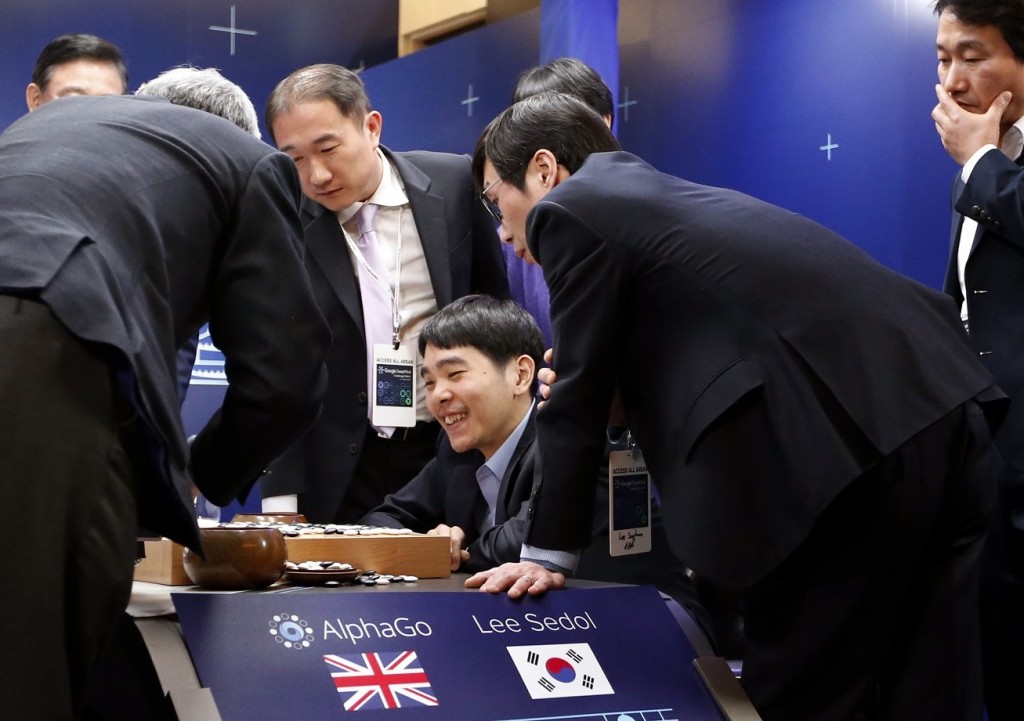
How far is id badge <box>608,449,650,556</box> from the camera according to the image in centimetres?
193

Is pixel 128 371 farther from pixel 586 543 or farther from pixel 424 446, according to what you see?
pixel 424 446

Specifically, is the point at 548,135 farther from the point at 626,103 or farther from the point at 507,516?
the point at 626,103

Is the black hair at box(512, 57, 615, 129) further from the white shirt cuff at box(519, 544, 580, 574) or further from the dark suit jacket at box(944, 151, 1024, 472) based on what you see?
the white shirt cuff at box(519, 544, 580, 574)

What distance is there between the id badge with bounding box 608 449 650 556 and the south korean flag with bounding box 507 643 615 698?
8.7 inches

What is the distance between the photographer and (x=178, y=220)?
166cm

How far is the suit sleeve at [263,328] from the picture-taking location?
5.78ft

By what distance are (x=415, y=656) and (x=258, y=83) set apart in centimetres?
460

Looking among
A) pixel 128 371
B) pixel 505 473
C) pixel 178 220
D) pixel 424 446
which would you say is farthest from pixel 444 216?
pixel 128 371

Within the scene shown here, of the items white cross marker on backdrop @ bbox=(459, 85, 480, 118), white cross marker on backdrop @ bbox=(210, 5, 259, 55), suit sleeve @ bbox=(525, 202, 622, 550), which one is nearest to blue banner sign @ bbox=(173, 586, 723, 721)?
suit sleeve @ bbox=(525, 202, 622, 550)

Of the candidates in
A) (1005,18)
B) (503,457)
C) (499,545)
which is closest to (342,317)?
(503,457)

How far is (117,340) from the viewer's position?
4.65ft

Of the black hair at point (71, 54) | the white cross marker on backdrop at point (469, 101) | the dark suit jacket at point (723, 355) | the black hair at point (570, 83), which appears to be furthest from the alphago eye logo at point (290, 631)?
the white cross marker on backdrop at point (469, 101)

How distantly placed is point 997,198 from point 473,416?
42.5 inches

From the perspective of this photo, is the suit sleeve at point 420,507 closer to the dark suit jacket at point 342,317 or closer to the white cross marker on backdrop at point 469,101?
the dark suit jacket at point 342,317
